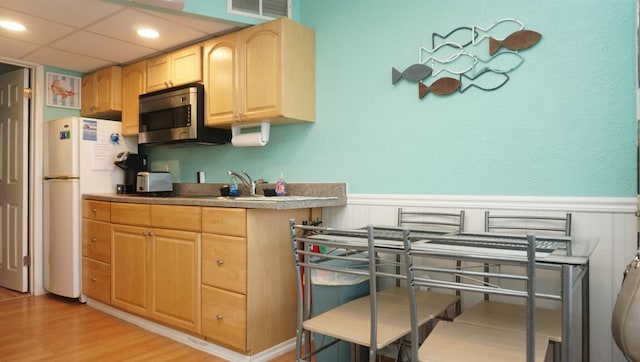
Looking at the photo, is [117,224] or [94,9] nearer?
[94,9]

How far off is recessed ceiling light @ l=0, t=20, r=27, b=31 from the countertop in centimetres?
129

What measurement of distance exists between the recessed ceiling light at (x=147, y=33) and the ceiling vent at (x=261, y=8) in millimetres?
643

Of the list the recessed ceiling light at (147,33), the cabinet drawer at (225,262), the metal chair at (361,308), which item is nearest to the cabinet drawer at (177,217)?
the cabinet drawer at (225,262)

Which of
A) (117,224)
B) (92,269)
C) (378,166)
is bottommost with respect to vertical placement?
(92,269)

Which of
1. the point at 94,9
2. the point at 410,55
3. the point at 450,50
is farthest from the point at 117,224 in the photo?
the point at 450,50

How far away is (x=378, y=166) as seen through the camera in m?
2.65

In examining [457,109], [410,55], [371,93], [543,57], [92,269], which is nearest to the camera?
[543,57]

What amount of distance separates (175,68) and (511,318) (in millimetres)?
2893

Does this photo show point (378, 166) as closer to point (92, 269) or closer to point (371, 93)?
point (371, 93)

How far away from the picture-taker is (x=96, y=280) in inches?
135

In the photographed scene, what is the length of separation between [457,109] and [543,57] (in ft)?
1.53

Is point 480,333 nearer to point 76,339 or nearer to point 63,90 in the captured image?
point 76,339

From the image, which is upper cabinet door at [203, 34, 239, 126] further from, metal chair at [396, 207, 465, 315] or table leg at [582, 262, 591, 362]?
table leg at [582, 262, 591, 362]

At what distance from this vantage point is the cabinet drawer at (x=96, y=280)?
330 cm
